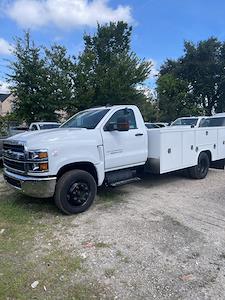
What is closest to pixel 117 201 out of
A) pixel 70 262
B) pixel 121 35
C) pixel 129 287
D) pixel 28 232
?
pixel 28 232

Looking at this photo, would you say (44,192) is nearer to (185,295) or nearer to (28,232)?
(28,232)

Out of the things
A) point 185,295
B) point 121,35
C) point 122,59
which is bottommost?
point 185,295

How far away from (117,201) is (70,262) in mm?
2770

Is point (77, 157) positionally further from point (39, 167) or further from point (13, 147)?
point (13, 147)

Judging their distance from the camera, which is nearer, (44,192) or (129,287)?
(129,287)

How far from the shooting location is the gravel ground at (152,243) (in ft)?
11.3

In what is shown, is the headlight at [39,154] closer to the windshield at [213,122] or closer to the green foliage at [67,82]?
the windshield at [213,122]

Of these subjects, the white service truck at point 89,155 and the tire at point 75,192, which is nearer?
the white service truck at point 89,155

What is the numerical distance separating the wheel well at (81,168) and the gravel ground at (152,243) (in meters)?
0.72

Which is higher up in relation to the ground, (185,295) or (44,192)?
(44,192)

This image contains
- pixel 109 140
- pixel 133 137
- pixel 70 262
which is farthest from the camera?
pixel 133 137

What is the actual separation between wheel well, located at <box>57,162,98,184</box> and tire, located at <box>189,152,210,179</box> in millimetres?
3727

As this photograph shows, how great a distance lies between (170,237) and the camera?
4.72 m

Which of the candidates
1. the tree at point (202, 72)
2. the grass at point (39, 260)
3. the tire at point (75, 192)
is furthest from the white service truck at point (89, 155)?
the tree at point (202, 72)
